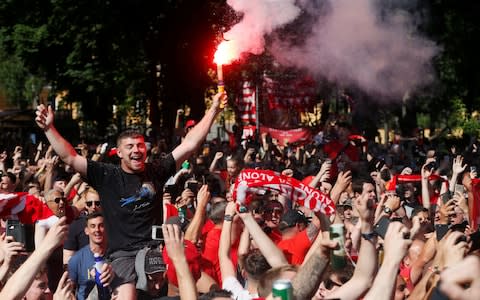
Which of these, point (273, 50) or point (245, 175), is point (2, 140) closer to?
point (273, 50)

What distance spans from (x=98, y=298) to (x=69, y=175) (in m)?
8.36

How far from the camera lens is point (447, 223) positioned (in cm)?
928

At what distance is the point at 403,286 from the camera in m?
6.95

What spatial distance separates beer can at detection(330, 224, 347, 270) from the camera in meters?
5.03

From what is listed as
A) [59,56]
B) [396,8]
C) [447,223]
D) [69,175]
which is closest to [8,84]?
[59,56]

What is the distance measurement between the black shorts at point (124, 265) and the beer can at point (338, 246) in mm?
2323

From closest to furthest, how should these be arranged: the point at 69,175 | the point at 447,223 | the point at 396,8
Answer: the point at 447,223
the point at 69,175
the point at 396,8

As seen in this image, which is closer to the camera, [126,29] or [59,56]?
[126,29]

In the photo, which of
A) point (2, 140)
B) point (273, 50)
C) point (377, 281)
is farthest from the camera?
point (2, 140)

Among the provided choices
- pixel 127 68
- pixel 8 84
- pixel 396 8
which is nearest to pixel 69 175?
pixel 396 8

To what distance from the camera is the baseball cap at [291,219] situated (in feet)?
27.8

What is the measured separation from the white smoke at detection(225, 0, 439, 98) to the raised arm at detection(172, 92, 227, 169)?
528 centimetres

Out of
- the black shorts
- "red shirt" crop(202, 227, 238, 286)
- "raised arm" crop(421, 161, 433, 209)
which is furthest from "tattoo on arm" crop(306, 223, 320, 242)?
"raised arm" crop(421, 161, 433, 209)

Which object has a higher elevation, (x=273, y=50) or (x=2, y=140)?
(x=273, y=50)
